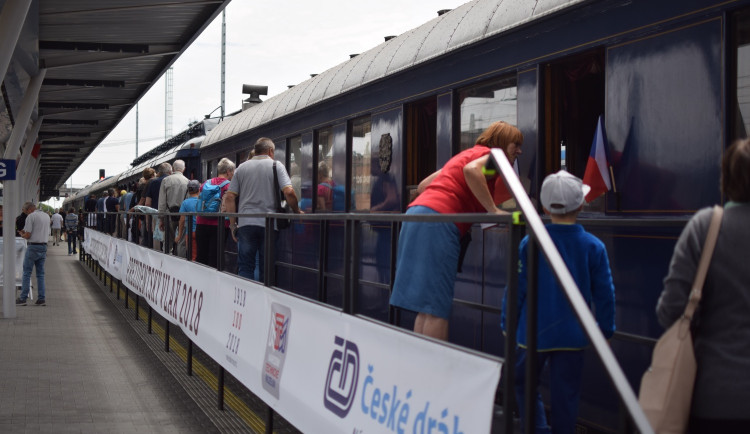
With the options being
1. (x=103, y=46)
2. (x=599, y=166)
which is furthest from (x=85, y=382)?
(x=103, y=46)

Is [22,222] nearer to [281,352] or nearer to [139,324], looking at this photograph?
[139,324]

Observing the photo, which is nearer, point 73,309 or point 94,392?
point 94,392

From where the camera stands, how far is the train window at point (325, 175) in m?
9.76

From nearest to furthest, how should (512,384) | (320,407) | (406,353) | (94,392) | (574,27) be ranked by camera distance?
(512,384), (406,353), (320,407), (574,27), (94,392)

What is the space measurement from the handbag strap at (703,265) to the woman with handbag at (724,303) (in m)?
0.02

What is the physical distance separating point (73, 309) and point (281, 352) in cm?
987

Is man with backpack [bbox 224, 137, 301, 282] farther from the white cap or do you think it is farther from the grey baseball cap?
the white cap

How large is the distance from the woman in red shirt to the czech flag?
72 centimetres

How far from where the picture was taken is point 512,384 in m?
2.77

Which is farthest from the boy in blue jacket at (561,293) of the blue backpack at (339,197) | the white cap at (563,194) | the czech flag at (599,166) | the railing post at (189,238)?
the blue backpack at (339,197)

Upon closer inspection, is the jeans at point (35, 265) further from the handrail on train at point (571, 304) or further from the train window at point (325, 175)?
the handrail on train at point (571, 304)

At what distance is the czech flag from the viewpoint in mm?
5199

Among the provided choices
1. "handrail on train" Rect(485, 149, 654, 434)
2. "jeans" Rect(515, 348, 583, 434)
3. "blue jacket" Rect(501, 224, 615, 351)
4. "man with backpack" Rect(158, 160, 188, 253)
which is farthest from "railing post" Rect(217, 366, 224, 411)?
"man with backpack" Rect(158, 160, 188, 253)

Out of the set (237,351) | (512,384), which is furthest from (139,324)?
(512,384)
